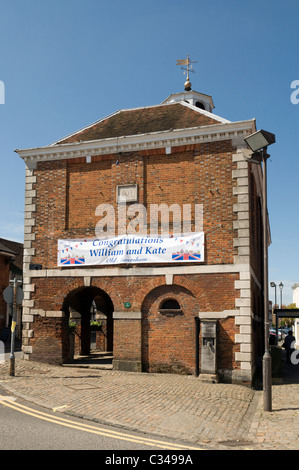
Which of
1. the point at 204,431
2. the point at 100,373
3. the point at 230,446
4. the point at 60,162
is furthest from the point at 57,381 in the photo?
the point at 60,162

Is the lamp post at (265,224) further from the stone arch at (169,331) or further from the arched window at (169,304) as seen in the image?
the arched window at (169,304)

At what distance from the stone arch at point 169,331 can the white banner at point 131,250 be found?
3.73 ft

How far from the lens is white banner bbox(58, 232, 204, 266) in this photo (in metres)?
16.2

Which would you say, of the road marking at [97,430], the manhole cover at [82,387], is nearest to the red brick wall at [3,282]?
the manhole cover at [82,387]

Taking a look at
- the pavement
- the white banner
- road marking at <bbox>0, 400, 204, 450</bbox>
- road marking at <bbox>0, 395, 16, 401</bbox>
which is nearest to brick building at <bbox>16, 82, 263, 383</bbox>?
the white banner

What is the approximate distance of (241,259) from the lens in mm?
15516

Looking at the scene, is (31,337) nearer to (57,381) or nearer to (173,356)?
(57,381)

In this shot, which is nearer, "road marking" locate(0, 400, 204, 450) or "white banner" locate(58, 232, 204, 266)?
"road marking" locate(0, 400, 204, 450)

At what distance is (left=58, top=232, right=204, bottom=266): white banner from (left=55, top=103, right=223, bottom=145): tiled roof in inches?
174

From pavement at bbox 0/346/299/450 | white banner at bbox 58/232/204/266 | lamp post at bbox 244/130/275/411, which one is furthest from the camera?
white banner at bbox 58/232/204/266

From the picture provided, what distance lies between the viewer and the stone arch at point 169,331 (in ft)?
52.1

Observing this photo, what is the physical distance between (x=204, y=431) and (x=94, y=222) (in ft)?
33.9

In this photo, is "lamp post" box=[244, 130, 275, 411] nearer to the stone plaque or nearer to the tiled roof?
the tiled roof
